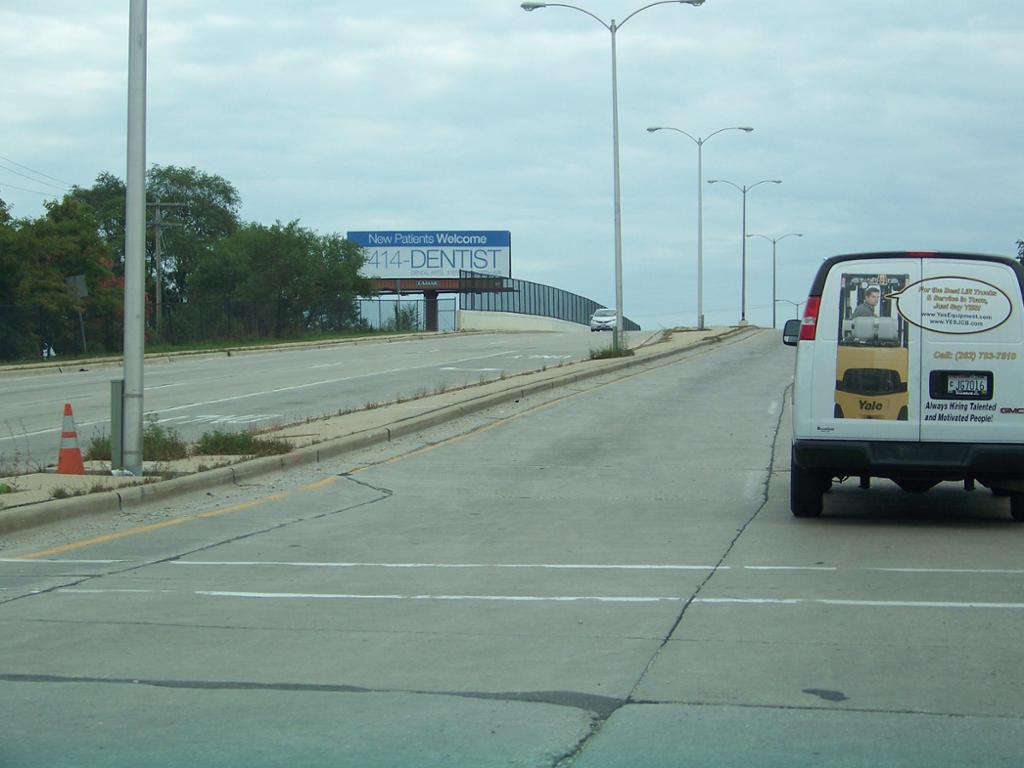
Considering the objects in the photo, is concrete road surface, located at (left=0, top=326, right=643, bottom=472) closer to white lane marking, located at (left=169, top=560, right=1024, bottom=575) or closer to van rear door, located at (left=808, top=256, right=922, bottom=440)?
white lane marking, located at (left=169, top=560, right=1024, bottom=575)

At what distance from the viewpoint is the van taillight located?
11797 mm

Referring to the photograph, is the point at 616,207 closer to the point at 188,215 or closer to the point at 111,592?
the point at 111,592

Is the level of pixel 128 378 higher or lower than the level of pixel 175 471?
higher

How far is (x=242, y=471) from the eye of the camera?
15.1 metres

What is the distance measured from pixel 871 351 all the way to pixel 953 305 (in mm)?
815

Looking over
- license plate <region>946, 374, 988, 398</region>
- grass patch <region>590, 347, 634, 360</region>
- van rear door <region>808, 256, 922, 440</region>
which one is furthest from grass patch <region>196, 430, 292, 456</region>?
grass patch <region>590, 347, 634, 360</region>

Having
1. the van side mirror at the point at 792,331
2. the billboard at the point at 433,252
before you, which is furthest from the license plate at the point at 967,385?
the billboard at the point at 433,252

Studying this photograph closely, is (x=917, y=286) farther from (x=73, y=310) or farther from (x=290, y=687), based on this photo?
(x=73, y=310)

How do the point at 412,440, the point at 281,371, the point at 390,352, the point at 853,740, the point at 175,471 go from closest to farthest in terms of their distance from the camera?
the point at 853,740
the point at 175,471
the point at 412,440
the point at 281,371
the point at 390,352

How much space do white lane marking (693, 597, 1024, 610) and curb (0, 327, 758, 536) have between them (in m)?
6.43

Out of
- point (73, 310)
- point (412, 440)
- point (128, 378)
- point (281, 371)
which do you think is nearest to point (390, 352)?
point (281, 371)

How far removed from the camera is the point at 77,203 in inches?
2197

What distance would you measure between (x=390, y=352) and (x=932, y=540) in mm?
34203

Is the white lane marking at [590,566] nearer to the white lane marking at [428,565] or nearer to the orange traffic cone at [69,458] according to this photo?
the white lane marking at [428,565]
